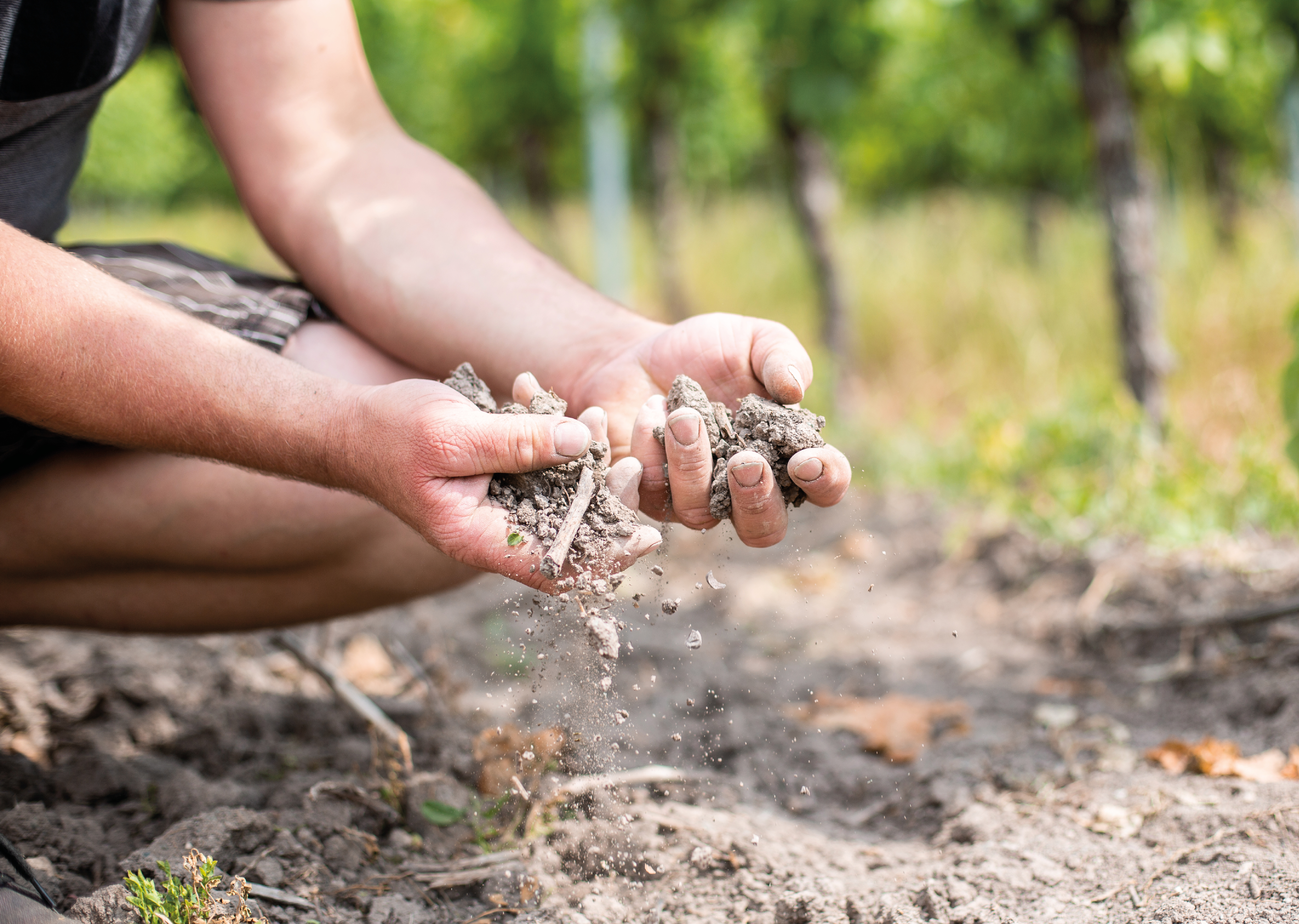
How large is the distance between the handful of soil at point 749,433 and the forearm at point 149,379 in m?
0.47

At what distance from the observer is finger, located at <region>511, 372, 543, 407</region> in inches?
56.1

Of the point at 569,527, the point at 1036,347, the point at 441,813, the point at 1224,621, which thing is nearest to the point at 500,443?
the point at 569,527

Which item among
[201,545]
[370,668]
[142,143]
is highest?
[201,545]

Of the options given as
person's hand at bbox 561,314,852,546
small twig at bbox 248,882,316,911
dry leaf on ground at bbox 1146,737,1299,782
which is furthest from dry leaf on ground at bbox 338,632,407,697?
dry leaf on ground at bbox 1146,737,1299,782

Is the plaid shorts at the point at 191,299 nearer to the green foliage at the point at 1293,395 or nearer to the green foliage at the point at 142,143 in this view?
the green foliage at the point at 1293,395

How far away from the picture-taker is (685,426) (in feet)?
4.33

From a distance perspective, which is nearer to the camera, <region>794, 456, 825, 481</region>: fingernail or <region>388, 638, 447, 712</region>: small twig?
<region>794, 456, 825, 481</region>: fingernail

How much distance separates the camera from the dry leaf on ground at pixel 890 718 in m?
2.03

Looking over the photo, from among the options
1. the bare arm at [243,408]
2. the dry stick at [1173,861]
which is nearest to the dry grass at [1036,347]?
the dry stick at [1173,861]

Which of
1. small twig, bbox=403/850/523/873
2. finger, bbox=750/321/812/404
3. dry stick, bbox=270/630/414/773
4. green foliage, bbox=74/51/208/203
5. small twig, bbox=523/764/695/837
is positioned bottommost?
green foliage, bbox=74/51/208/203

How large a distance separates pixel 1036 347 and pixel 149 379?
4559mm

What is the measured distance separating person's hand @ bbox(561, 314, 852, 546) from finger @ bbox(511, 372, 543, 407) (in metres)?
0.16

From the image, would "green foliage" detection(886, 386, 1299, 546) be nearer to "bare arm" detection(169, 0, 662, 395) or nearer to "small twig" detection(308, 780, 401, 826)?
"bare arm" detection(169, 0, 662, 395)

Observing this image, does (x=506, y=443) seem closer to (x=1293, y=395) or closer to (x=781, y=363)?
(x=781, y=363)
